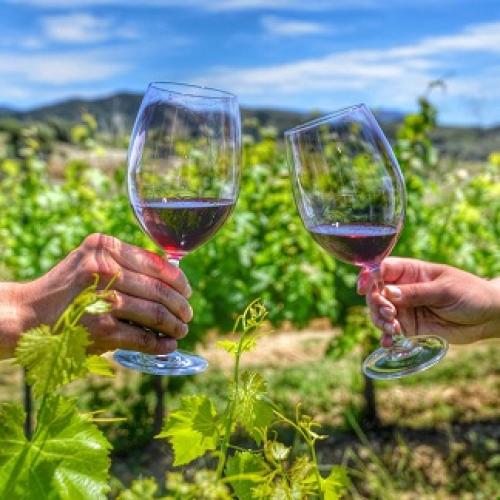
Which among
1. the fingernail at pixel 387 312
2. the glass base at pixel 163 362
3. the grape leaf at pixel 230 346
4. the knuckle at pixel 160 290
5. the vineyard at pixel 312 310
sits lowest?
the vineyard at pixel 312 310

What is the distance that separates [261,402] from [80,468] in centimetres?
18

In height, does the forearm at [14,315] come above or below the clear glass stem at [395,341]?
above

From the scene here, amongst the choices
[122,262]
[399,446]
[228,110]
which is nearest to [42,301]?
[122,262]

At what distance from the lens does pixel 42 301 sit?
144 cm

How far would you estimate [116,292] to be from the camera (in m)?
1.41

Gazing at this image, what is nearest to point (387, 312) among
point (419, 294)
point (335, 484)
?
point (419, 294)

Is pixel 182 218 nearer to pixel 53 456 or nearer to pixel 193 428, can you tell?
pixel 193 428

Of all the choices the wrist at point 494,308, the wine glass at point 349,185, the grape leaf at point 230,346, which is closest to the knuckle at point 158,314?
the wine glass at point 349,185

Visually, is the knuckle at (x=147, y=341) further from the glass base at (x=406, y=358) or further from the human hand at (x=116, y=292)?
the glass base at (x=406, y=358)

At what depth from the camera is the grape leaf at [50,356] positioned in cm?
68

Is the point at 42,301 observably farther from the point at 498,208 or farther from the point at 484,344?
the point at 484,344

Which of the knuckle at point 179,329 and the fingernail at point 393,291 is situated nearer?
the knuckle at point 179,329

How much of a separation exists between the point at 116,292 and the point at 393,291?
2.83ft

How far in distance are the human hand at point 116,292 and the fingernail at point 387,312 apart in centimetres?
64
